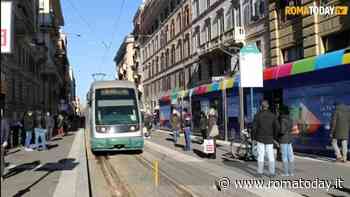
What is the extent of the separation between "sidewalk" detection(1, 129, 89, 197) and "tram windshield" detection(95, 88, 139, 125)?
176 cm

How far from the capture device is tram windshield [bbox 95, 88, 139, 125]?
68.2ft

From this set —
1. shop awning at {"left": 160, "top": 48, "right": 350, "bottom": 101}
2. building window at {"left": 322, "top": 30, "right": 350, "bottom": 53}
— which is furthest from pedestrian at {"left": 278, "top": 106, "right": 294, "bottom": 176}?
building window at {"left": 322, "top": 30, "right": 350, "bottom": 53}

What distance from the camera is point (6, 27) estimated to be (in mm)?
6773

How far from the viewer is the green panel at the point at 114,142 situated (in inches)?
803

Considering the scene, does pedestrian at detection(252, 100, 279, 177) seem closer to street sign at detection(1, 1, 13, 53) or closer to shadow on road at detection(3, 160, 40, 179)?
shadow on road at detection(3, 160, 40, 179)

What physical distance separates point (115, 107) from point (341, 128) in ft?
29.5

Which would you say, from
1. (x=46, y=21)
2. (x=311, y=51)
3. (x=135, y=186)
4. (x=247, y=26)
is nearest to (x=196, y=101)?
(x=247, y=26)

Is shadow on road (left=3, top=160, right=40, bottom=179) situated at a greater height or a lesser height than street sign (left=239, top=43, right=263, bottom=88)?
lesser

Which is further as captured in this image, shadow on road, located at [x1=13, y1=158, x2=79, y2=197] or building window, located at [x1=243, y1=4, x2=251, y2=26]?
building window, located at [x1=243, y1=4, x2=251, y2=26]

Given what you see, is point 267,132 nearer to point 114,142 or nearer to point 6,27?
point 6,27

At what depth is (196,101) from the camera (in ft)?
114

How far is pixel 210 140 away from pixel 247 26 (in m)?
16.9

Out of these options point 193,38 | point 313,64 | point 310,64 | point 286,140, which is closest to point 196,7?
point 193,38

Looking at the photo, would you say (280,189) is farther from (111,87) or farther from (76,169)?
(111,87)
